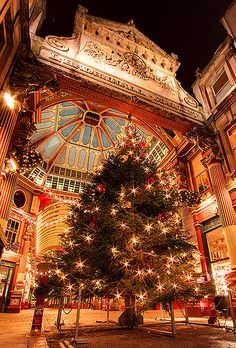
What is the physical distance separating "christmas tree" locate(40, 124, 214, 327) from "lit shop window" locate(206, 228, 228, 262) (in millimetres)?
4641

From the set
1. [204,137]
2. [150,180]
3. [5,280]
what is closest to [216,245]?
[204,137]

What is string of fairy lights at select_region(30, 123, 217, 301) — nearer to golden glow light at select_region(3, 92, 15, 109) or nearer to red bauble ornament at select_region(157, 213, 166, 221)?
red bauble ornament at select_region(157, 213, 166, 221)

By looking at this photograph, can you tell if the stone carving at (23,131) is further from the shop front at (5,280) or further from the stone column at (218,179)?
the shop front at (5,280)

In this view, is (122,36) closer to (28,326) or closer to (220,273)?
(220,273)

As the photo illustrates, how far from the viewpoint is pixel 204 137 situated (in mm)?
10844

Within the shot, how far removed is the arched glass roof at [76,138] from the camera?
1716 centimetres

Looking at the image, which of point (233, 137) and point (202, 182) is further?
point (202, 182)

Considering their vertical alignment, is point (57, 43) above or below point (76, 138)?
below

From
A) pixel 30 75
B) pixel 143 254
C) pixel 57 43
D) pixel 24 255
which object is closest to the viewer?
pixel 143 254

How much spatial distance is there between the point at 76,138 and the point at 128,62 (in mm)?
10056

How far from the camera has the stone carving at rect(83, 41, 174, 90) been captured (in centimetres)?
1055

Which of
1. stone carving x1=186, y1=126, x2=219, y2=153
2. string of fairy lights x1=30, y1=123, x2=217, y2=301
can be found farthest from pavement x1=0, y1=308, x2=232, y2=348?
stone carving x1=186, y1=126, x2=219, y2=153

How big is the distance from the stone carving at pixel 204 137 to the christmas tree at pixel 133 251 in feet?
16.6

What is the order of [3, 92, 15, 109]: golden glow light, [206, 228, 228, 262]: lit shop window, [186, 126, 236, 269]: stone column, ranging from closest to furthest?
[3, 92, 15, 109]: golden glow light < [186, 126, 236, 269]: stone column < [206, 228, 228, 262]: lit shop window
